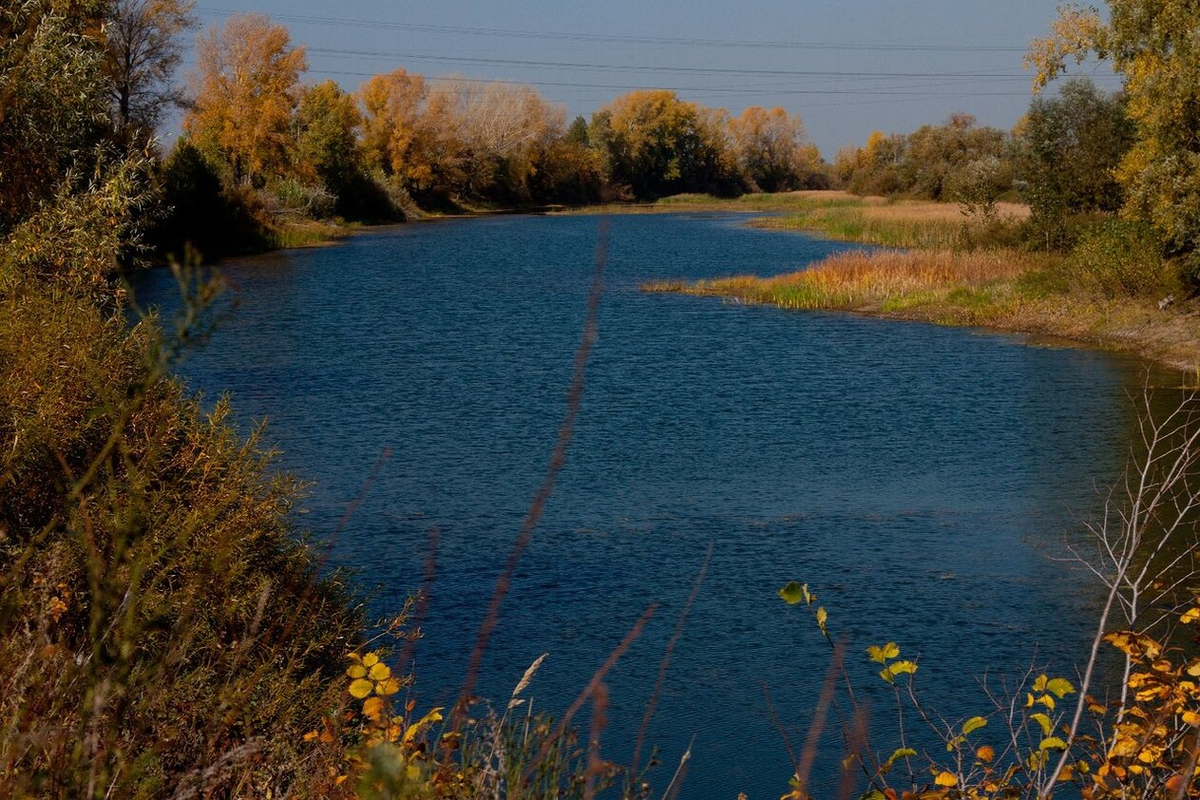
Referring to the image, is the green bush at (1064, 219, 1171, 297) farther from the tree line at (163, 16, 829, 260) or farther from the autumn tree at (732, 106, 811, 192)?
the autumn tree at (732, 106, 811, 192)

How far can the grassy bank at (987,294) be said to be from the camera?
2578 cm

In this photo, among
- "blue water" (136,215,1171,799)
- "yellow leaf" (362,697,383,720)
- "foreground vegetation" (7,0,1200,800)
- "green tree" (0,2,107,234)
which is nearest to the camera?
"foreground vegetation" (7,0,1200,800)

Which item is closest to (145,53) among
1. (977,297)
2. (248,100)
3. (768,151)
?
(248,100)

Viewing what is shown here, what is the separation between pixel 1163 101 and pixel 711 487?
14110mm

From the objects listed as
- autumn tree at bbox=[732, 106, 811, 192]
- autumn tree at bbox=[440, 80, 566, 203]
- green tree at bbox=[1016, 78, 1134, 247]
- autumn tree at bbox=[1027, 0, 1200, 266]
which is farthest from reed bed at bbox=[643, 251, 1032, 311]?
autumn tree at bbox=[732, 106, 811, 192]

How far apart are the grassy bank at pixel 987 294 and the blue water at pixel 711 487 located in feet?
5.39

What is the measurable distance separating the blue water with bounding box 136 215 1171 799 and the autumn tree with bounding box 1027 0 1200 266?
306cm

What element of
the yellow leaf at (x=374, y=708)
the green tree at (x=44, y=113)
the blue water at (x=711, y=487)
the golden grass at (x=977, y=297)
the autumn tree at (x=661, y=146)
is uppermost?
the autumn tree at (x=661, y=146)

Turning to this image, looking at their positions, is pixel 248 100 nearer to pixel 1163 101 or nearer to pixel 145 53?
pixel 145 53

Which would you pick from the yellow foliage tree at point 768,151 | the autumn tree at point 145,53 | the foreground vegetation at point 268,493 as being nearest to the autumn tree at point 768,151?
the yellow foliage tree at point 768,151

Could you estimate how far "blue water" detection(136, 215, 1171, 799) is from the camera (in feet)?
31.0

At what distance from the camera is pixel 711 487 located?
1470 cm

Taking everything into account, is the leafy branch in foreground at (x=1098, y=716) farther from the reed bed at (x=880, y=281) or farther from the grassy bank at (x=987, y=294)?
the reed bed at (x=880, y=281)

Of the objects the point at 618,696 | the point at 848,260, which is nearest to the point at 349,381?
the point at 618,696
